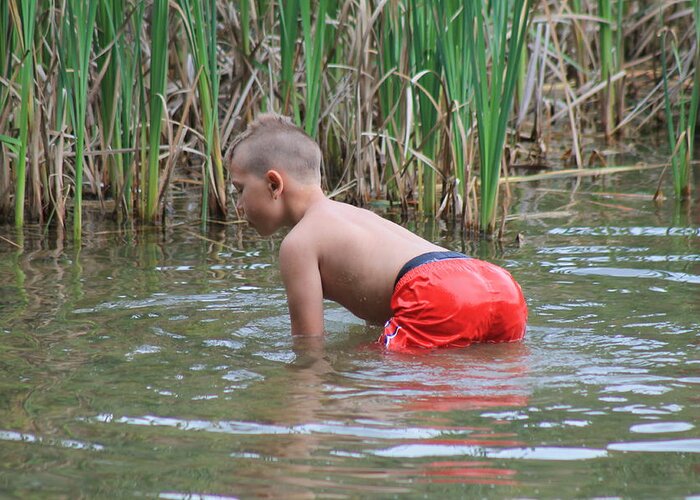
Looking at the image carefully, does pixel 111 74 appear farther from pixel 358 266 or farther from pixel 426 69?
pixel 358 266

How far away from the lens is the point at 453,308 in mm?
3484

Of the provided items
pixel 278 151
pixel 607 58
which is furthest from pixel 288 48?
pixel 607 58

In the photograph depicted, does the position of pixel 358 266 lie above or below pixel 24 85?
below

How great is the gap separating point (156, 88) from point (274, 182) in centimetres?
157

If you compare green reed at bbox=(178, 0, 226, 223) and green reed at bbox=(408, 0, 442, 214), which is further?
green reed at bbox=(408, 0, 442, 214)

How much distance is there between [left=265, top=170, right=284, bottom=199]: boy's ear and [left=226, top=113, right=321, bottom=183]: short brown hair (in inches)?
1.2

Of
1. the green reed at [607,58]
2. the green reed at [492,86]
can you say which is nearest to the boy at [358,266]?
the green reed at [492,86]

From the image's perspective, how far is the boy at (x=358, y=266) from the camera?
138 inches

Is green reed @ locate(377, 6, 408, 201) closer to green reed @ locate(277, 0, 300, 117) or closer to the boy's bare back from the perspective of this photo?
green reed @ locate(277, 0, 300, 117)

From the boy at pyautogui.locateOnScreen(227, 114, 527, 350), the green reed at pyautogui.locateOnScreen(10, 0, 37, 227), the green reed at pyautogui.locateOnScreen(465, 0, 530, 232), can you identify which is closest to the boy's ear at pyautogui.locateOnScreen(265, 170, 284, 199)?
the boy at pyautogui.locateOnScreen(227, 114, 527, 350)

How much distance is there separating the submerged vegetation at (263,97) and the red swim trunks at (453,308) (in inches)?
54.9

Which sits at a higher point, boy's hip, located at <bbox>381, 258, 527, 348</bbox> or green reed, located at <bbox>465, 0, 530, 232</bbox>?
green reed, located at <bbox>465, 0, 530, 232</bbox>

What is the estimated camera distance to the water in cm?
228

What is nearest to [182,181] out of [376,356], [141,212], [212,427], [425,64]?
[141,212]
